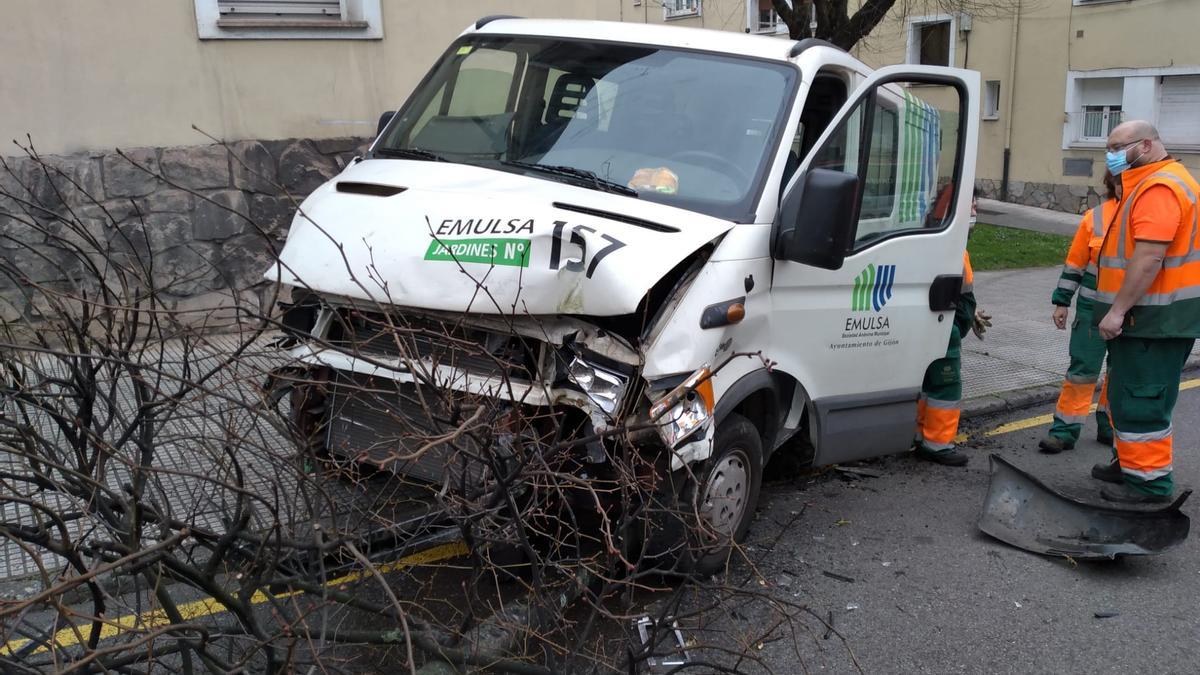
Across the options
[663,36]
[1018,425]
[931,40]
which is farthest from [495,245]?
[931,40]

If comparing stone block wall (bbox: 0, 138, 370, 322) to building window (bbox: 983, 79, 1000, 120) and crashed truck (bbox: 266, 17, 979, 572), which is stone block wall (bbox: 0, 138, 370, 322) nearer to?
crashed truck (bbox: 266, 17, 979, 572)

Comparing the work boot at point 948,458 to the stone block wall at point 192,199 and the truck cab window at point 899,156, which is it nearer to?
the truck cab window at point 899,156

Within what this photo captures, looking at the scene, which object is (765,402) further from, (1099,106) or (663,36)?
(1099,106)

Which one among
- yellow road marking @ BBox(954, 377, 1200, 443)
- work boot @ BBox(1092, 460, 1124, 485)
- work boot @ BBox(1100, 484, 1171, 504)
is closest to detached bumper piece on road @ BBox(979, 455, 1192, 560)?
work boot @ BBox(1100, 484, 1171, 504)

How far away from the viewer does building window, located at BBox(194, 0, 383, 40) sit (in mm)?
7734

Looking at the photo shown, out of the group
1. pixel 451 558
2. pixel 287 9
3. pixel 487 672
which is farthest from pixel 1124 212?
pixel 287 9

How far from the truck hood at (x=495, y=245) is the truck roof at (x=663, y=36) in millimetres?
1028

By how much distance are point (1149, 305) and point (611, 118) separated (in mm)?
2831

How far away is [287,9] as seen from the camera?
807 centimetres

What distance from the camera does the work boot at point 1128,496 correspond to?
5156mm

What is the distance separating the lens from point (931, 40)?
20438mm

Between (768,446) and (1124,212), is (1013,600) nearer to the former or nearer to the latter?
(768,446)

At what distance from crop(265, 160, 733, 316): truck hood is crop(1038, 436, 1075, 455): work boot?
11.0 feet

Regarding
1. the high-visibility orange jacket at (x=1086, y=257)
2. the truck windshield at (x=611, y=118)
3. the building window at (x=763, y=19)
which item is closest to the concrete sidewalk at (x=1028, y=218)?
the building window at (x=763, y=19)
